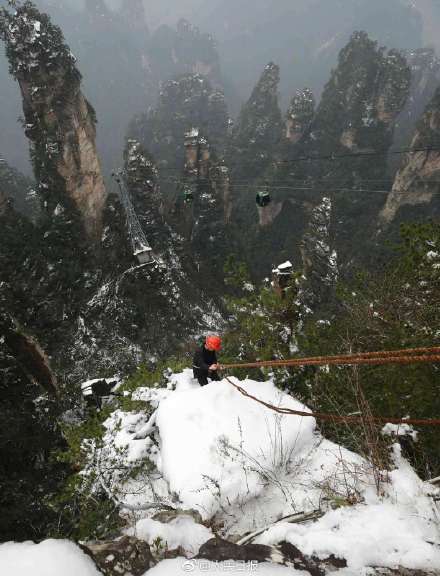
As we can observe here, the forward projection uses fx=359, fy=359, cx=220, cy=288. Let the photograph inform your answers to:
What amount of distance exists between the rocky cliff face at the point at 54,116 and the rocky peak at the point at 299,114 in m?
48.0

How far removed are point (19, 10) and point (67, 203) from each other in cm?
1257

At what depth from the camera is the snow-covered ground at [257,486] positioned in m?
2.37

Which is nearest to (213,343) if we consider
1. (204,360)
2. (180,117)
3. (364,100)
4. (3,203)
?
(204,360)

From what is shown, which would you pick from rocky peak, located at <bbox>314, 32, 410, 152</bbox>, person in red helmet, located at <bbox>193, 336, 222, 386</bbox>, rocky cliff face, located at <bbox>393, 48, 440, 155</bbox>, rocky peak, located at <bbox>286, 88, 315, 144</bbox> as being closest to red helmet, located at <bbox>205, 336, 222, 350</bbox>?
person in red helmet, located at <bbox>193, 336, 222, 386</bbox>

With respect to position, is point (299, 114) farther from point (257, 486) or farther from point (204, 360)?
point (257, 486)

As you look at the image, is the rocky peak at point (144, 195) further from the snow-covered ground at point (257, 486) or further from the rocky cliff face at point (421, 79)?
the rocky cliff face at point (421, 79)

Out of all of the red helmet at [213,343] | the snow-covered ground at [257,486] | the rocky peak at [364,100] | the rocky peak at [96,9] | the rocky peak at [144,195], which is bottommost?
the snow-covered ground at [257,486]

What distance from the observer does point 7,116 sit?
153 meters

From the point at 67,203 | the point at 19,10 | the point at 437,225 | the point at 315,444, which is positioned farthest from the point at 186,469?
the point at 19,10

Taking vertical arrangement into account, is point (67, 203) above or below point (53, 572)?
above

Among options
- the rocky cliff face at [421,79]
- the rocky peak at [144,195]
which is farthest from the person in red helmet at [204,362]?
the rocky cliff face at [421,79]

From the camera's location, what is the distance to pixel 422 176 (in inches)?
1736

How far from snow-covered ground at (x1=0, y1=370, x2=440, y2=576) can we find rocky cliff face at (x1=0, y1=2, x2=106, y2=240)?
84.6 feet

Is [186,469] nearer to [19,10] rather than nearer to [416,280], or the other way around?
[416,280]
